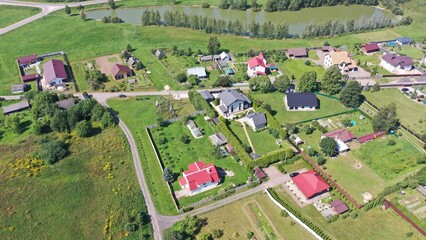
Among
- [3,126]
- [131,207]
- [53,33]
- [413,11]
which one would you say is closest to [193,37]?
[53,33]

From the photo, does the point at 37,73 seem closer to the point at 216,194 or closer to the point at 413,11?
the point at 216,194

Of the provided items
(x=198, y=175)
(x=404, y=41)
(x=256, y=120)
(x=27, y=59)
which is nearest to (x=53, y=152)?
(x=198, y=175)

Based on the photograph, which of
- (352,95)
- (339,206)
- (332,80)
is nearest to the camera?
(339,206)

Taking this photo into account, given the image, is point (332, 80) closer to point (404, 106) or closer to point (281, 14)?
point (404, 106)

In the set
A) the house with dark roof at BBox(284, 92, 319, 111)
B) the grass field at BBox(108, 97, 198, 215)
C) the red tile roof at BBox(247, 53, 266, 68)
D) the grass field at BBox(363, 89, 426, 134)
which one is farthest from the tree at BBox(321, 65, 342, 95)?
the grass field at BBox(108, 97, 198, 215)

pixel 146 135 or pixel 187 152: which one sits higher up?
pixel 146 135

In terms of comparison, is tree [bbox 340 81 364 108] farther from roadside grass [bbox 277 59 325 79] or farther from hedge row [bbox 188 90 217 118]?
hedge row [bbox 188 90 217 118]
